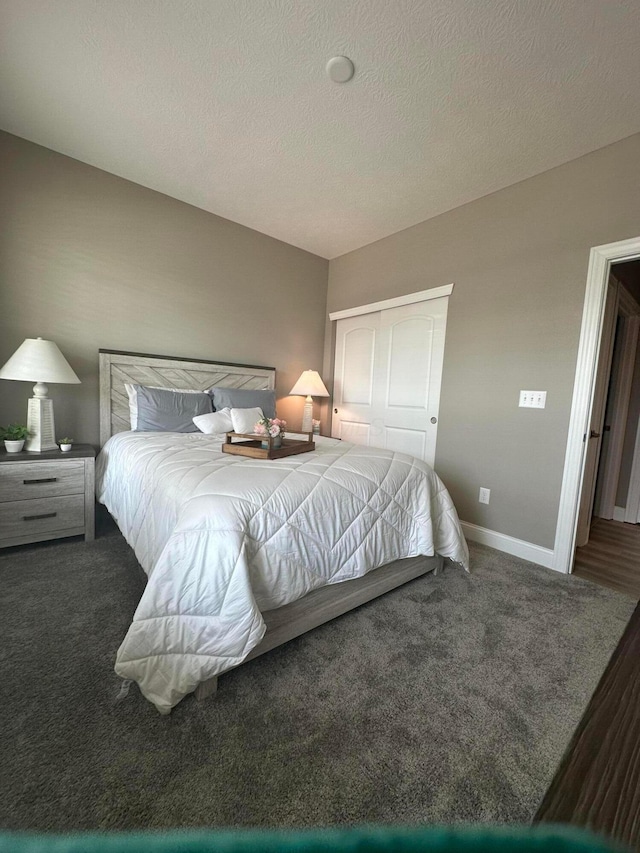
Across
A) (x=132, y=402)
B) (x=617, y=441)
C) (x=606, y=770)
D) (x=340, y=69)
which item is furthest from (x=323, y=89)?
(x=617, y=441)

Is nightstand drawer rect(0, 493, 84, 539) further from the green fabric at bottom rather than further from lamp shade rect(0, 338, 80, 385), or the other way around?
the green fabric at bottom

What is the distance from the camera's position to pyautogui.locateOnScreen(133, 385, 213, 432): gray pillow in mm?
2760

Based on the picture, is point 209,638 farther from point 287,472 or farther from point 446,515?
point 446,515

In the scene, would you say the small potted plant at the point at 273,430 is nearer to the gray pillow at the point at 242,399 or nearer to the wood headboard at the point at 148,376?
the gray pillow at the point at 242,399

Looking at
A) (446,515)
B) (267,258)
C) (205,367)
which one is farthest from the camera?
(267,258)

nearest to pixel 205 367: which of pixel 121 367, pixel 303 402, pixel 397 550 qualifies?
pixel 121 367

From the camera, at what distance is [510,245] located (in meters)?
2.64

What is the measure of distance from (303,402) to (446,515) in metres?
2.41

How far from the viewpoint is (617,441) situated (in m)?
3.45

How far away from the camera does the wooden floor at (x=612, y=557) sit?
7.57 feet

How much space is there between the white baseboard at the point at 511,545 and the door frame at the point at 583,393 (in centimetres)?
6

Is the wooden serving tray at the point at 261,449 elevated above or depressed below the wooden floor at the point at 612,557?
above

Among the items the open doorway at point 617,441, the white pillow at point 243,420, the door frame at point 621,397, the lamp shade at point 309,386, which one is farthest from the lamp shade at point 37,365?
the door frame at point 621,397

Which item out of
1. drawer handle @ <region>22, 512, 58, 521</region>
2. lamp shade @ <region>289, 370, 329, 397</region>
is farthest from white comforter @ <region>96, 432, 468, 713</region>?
lamp shade @ <region>289, 370, 329, 397</region>
